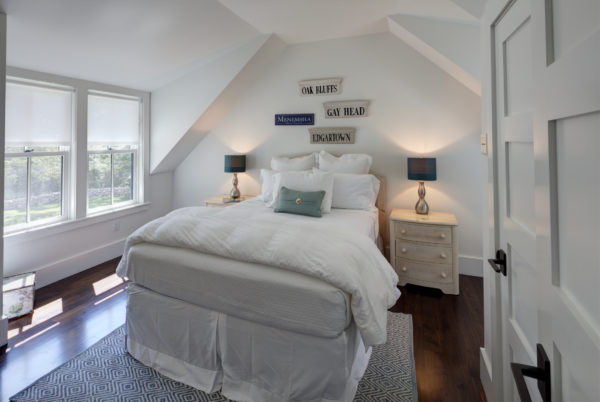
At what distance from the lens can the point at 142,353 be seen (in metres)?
1.96

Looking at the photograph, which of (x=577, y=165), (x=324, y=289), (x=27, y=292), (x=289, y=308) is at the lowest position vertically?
(x=27, y=292)

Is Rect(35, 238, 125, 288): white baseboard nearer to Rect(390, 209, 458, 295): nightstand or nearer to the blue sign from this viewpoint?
the blue sign

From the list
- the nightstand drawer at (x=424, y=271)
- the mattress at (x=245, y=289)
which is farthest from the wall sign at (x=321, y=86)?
the mattress at (x=245, y=289)

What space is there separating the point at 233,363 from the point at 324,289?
730 millimetres

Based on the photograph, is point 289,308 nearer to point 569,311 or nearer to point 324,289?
point 324,289

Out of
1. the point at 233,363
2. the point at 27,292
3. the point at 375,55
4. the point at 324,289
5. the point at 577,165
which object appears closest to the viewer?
the point at 577,165

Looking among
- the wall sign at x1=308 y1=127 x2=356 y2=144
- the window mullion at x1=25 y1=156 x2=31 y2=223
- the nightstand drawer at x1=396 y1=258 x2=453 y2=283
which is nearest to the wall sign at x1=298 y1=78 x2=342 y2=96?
the wall sign at x1=308 y1=127 x2=356 y2=144

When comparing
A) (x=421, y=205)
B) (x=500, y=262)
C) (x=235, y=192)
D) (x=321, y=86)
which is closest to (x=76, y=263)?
(x=235, y=192)

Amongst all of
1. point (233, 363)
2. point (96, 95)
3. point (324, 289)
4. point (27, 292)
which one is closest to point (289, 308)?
point (324, 289)

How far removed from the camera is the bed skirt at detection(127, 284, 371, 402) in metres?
1.49

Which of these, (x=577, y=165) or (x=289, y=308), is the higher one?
(x=577, y=165)

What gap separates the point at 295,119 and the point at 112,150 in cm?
233

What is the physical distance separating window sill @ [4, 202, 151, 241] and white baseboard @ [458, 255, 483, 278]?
4.14 m

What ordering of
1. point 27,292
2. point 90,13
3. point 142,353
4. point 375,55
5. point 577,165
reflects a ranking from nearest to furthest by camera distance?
point 577,165, point 142,353, point 90,13, point 27,292, point 375,55
